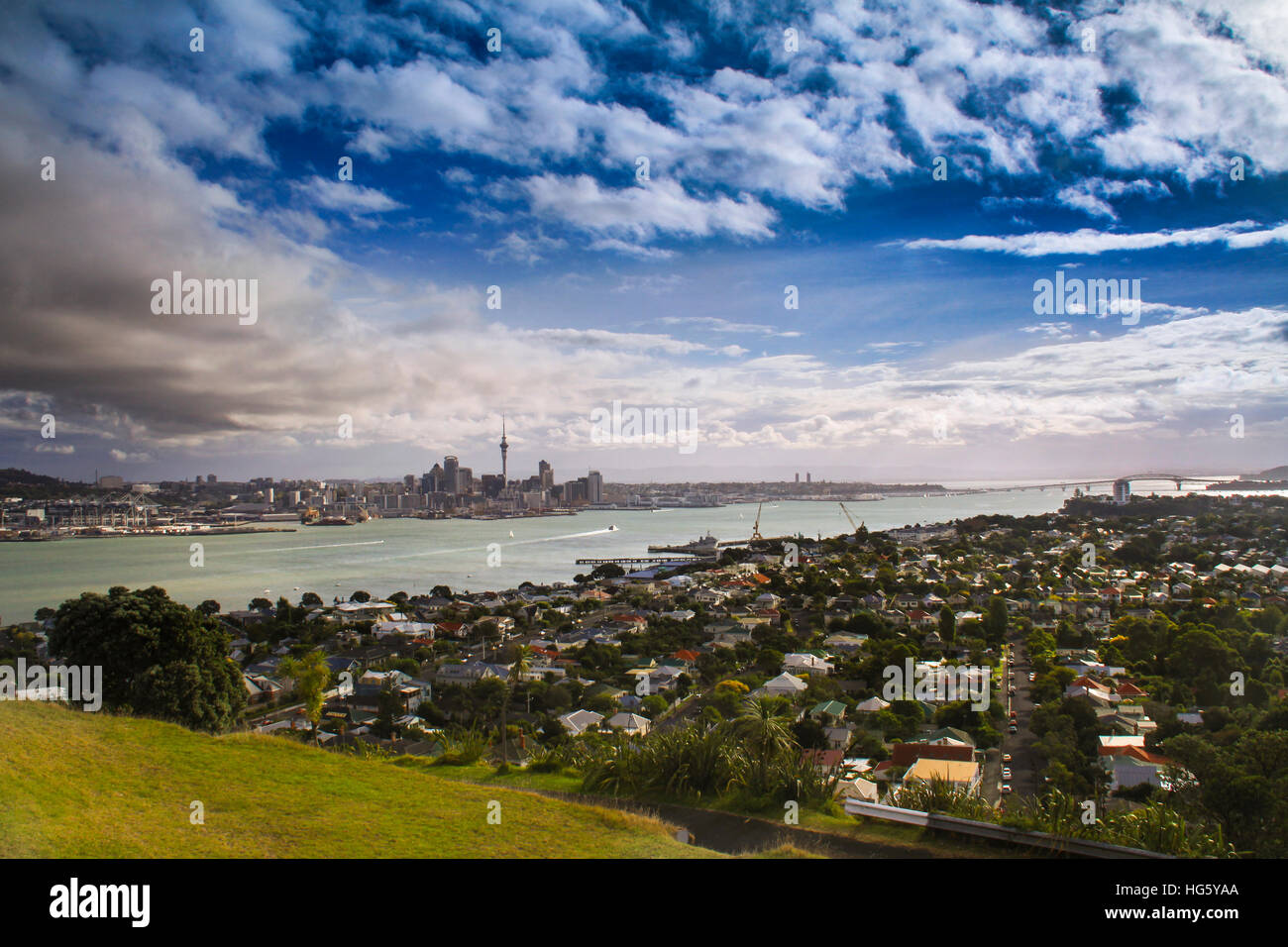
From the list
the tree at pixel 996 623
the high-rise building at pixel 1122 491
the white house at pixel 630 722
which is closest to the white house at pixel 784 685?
the white house at pixel 630 722

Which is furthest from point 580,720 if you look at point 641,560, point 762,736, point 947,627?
point 641,560

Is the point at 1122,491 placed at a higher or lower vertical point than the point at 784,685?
higher

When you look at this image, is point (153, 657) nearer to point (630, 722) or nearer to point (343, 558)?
point (630, 722)

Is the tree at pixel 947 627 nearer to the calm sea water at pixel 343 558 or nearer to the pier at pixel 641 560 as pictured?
the calm sea water at pixel 343 558

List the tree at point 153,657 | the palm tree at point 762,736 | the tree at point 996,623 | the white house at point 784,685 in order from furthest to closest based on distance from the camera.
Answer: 1. the tree at point 996,623
2. the white house at point 784,685
3. the tree at point 153,657
4. the palm tree at point 762,736

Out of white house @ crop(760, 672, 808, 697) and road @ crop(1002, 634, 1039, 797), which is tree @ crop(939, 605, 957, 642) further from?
white house @ crop(760, 672, 808, 697)

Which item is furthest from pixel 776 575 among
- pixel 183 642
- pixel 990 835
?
pixel 990 835
